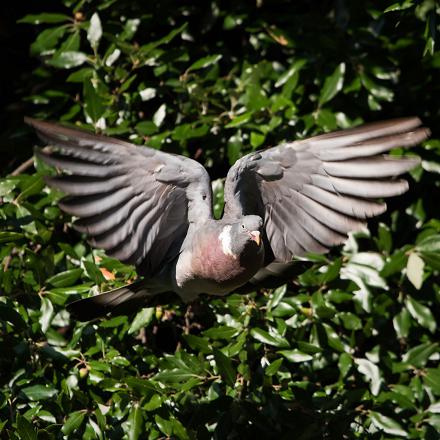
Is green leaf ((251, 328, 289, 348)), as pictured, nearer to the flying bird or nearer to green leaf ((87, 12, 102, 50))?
the flying bird

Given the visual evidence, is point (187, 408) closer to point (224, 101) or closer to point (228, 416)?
point (228, 416)

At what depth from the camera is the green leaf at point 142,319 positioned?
3.68m

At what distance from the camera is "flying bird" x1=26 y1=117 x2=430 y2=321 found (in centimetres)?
321

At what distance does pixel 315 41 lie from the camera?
4.48m

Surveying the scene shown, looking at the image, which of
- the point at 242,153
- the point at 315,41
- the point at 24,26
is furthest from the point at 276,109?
the point at 24,26

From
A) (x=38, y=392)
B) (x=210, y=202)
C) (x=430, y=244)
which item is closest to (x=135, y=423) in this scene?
(x=38, y=392)

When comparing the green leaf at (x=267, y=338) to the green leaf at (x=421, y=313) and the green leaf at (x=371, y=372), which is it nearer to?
the green leaf at (x=371, y=372)

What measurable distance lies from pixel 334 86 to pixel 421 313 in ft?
3.87

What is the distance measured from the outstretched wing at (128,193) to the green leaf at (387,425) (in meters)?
1.10

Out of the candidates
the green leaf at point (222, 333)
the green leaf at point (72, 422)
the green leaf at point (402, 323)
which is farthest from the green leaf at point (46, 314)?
the green leaf at point (402, 323)

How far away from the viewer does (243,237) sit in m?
3.32

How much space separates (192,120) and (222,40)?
0.72 m

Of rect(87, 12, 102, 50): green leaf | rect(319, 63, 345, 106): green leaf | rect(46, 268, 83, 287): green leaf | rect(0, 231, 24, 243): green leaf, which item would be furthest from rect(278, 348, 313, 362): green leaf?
rect(87, 12, 102, 50): green leaf

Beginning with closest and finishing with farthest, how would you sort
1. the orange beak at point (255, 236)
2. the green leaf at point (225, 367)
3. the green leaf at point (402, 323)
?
the orange beak at point (255, 236) → the green leaf at point (225, 367) → the green leaf at point (402, 323)
